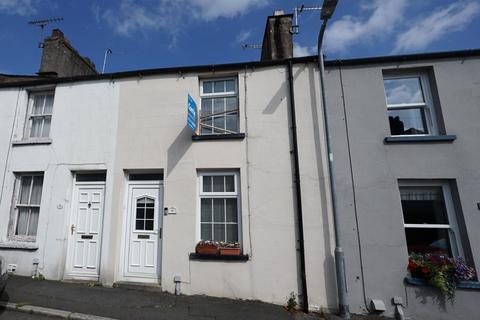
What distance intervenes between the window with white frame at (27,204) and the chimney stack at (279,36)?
24.1 feet

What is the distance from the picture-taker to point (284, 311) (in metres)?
4.62

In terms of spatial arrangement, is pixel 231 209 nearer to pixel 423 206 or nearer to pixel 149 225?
pixel 149 225

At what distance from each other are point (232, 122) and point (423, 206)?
4.75 meters

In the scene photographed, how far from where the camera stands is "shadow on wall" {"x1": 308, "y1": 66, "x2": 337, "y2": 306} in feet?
15.9

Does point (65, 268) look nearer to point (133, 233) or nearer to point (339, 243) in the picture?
point (133, 233)

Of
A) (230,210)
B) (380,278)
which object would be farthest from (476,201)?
(230,210)

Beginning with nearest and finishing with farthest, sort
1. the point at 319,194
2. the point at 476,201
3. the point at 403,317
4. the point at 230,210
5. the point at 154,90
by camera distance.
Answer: the point at 403,317, the point at 476,201, the point at 319,194, the point at 230,210, the point at 154,90

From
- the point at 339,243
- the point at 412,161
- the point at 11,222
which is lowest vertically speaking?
the point at 339,243

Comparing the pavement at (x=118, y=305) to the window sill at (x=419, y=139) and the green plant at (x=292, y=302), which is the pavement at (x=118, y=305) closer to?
the green plant at (x=292, y=302)

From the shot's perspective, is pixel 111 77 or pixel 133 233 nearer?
pixel 133 233

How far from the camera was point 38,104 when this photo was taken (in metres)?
6.98

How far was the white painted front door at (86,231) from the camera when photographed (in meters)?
5.79

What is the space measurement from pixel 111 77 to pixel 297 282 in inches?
275

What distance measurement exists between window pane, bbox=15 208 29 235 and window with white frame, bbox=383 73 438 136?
9.67 metres
